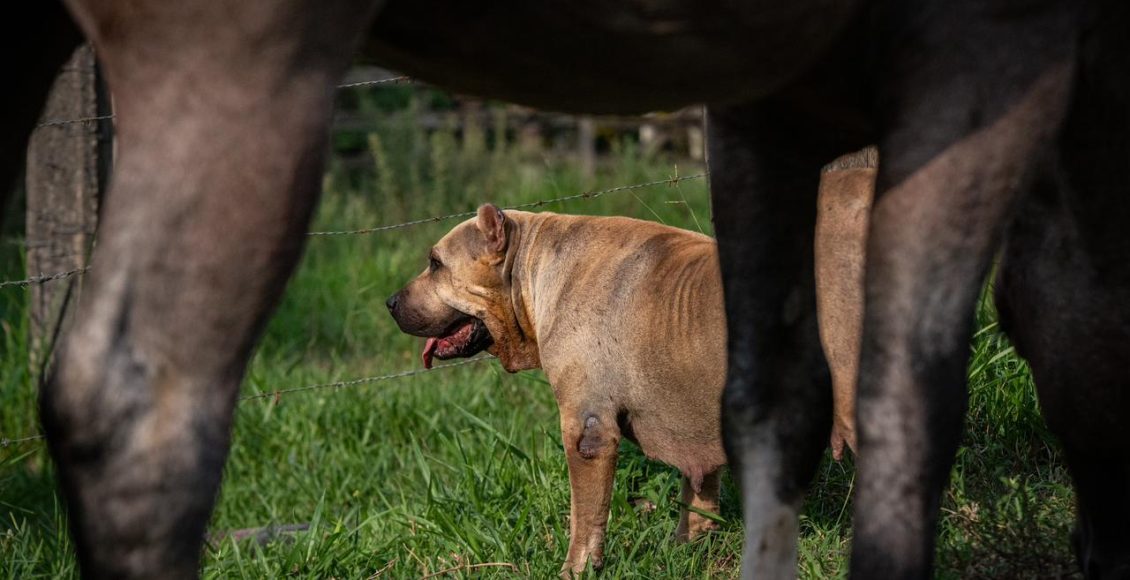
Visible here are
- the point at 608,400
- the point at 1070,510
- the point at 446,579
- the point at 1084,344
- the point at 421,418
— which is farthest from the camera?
the point at 421,418

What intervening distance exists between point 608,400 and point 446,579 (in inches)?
37.0

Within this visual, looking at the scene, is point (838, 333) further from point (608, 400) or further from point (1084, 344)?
point (1084, 344)

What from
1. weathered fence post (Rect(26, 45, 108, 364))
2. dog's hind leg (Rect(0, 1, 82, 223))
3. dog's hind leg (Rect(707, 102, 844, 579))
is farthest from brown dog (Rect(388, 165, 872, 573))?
dog's hind leg (Rect(0, 1, 82, 223))

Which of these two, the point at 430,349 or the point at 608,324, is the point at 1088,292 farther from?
the point at 430,349

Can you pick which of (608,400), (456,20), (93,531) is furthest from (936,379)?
(608,400)

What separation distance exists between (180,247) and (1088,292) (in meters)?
1.77

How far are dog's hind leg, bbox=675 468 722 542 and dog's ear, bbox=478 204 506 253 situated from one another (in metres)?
1.19

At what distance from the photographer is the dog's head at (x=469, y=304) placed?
18.1 feet

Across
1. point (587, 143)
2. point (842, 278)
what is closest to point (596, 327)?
point (842, 278)

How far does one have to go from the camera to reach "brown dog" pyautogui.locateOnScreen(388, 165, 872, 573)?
4.43 m

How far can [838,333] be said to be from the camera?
424 centimetres

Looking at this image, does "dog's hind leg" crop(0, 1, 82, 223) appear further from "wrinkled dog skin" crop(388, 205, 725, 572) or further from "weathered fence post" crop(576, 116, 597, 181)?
"weathered fence post" crop(576, 116, 597, 181)

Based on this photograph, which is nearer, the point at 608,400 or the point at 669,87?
the point at 669,87

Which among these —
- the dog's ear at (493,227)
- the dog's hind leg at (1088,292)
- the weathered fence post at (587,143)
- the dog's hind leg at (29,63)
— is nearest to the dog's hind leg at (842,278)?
the dog's hind leg at (1088,292)
